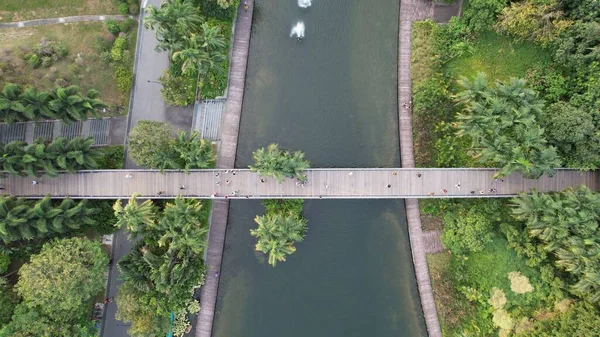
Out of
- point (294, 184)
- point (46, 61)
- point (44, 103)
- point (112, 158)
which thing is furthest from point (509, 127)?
point (46, 61)

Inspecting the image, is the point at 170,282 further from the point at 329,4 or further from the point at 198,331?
the point at 329,4

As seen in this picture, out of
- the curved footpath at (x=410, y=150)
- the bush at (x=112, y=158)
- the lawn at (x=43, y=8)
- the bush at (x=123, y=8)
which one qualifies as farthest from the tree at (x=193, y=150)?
the curved footpath at (x=410, y=150)

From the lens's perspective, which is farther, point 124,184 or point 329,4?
point 329,4

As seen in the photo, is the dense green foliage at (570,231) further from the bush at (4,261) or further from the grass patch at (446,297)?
the bush at (4,261)

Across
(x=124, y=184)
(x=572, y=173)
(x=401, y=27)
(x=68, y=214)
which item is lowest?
(x=68, y=214)

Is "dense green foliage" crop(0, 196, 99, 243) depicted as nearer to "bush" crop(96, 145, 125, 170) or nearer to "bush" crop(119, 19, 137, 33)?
"bush" crop(96, 145, 125, 170)

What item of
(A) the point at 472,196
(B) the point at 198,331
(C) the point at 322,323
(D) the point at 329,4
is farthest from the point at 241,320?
(D) the point at 329,4
